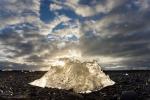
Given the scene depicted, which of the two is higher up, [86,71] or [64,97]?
[86,71]

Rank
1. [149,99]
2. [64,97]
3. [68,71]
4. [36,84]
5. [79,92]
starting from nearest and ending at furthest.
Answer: [149,99] → [64,97] → [79,92] → [68,71] → [36,84]

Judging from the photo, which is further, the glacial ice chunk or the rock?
the glacial ice chunk

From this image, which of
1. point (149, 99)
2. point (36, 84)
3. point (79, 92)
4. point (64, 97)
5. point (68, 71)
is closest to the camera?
point (149, 99)

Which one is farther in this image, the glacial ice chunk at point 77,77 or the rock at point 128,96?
the glacial ice chunk at point 77,77

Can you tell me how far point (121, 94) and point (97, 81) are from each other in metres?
3.97

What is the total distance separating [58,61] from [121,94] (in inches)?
318

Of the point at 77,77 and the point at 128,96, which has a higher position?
the point at 77,77

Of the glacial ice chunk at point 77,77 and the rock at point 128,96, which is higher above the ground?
the glacial ice chunk at point 77,77

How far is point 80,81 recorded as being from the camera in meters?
34.3

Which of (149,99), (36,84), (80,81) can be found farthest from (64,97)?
(36,84)

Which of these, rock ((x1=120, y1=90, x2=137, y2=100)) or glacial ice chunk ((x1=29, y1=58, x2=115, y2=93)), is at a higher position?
glacial ice chunk ((x1=29, y1=58, x2=115, y2=93))

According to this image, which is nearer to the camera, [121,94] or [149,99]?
[149,99]

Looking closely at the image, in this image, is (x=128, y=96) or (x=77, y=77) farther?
(x=77, y=77)

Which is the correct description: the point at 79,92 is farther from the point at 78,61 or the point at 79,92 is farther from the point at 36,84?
the point at 36,84
